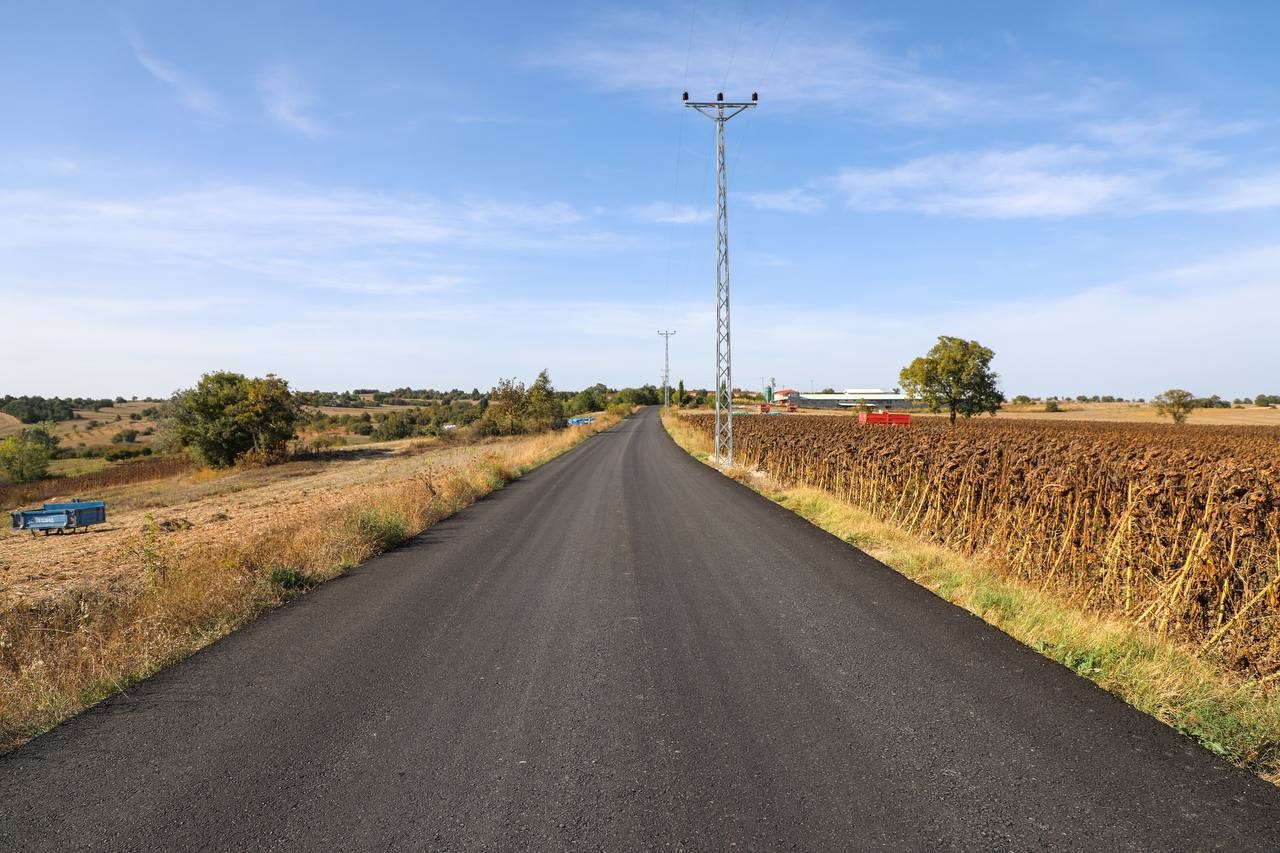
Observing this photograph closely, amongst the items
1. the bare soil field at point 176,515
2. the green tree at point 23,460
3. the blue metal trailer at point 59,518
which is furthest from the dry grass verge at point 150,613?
the green tree at point 23,460

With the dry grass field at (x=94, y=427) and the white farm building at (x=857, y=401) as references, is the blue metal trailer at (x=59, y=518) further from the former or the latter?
the white farm building at (x=857, y=401)

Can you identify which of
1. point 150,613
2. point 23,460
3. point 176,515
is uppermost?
point 150,613

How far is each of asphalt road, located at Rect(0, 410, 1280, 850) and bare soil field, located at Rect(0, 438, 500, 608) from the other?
581 cm

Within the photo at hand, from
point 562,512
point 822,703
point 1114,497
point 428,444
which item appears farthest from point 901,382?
point 822,703

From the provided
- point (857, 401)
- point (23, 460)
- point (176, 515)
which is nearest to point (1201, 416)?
point (857, 401)

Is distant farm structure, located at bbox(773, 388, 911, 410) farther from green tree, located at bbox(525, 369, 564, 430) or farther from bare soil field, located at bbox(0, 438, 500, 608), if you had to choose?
bare soil field, located at bbox(0, 438, 500, 608)

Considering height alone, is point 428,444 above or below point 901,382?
below

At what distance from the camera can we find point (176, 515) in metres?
23.1

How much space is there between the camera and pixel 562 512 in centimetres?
1527

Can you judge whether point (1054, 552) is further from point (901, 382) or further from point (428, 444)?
point (901, 382)

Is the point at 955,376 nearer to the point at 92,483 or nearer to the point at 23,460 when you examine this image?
the point at 92,483

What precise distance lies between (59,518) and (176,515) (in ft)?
11.2

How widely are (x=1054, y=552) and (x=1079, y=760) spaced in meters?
5.15

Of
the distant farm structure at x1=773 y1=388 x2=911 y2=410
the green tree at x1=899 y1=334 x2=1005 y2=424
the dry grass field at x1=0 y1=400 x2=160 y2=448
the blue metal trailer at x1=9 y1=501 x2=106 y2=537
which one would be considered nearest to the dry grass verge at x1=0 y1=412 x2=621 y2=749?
the blue metal trailer at x1=9 y1=501 x2=106 y2=537
